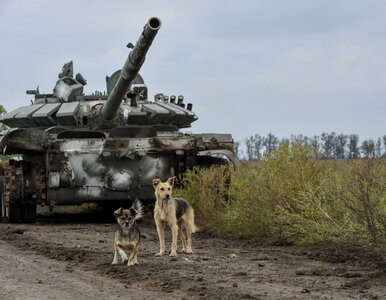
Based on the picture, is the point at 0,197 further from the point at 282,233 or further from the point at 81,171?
the point at 282,233

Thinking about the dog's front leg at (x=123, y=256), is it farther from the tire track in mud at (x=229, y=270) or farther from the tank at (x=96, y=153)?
the tank at (x=96, y=153)

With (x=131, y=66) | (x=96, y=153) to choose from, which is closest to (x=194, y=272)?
(x=131, y=66)

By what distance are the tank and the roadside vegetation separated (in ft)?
2.03

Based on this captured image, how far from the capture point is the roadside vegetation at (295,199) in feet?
31.2

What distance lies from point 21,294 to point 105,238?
6.22m

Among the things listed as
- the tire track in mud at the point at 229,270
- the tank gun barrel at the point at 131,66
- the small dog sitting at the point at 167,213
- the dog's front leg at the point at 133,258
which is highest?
the tank gun barrel at the point at 131,66

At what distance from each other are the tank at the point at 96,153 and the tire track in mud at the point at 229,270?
11.4 ft

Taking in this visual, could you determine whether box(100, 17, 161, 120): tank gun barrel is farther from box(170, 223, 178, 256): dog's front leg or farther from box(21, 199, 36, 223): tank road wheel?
box(170, 223, 178, 256): dog's front leg

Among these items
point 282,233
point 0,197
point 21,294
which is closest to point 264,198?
point 282,233

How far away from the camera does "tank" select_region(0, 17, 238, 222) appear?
1602 centimetres

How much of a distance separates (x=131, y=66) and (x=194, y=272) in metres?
6.93

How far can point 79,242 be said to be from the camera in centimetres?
1241

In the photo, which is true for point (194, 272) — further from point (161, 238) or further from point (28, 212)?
point (28, 212)

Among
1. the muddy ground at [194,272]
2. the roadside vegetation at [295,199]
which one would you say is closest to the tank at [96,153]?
the roadside vegetation at [295,199]
